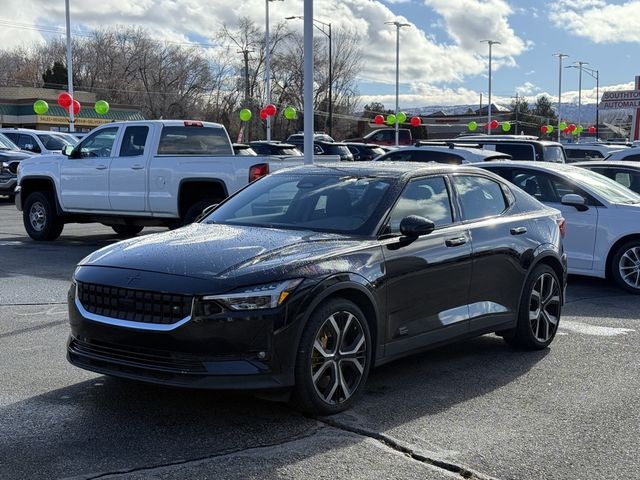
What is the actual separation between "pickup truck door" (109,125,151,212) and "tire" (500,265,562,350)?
25.0ft

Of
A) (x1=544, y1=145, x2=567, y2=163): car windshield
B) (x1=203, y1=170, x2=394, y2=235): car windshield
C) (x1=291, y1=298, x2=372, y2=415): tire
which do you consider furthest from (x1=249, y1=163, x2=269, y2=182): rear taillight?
(x1=291, y1=298, x2=372, y2=415): tire

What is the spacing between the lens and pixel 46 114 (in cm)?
5716

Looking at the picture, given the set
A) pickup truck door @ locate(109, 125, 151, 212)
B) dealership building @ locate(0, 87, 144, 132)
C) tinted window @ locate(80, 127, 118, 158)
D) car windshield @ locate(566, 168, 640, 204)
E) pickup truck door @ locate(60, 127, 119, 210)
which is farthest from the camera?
dealership building @ locate(0, 87, 144, 132)

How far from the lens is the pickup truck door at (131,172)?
13.2 meters

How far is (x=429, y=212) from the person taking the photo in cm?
636

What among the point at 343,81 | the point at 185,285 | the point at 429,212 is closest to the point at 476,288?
the point at 429,212

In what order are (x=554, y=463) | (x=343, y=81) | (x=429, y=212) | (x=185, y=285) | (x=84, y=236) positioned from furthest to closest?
(x=343, y=81) < (x=84, y=236) < (x=429, y=212) < (x=185, y=285) < (x=554, y=463)

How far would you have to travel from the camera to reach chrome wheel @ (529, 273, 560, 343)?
713cm

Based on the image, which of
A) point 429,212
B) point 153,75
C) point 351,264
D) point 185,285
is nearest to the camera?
point 185,285

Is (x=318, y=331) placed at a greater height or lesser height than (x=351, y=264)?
lesser

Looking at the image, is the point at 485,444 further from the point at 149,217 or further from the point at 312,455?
the point at 149,217

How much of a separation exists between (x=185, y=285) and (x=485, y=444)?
1968mm

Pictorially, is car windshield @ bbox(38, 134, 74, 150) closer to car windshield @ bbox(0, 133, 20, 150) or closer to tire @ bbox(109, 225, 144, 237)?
car windshield @ bbox(0, 133, 20, 150)

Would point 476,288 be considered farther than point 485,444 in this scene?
Yes
